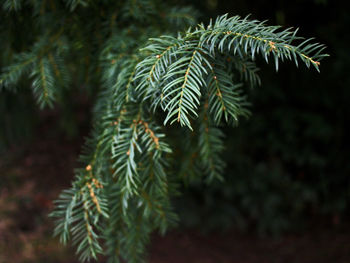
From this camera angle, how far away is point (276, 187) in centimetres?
288

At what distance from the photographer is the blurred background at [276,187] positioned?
7.38 feet

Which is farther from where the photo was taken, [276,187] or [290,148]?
[276,187]

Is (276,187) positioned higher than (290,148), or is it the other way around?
(290,148)

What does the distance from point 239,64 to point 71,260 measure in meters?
2.41

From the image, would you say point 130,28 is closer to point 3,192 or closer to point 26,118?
point 26,118

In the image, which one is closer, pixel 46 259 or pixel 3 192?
pixel 46 259

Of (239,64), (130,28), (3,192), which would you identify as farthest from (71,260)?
(239,64)

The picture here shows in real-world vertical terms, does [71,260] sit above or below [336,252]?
below

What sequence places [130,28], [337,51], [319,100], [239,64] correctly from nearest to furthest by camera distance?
1. [239,64]
2. [130,28]
3. [337,51]
4. [319,100]

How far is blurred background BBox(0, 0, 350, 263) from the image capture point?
225cm

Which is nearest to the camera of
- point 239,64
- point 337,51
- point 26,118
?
point 239,64

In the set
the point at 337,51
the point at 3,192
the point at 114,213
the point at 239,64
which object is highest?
the point at 337,51

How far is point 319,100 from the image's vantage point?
7.98ft

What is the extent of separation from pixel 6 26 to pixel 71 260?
214 cm
